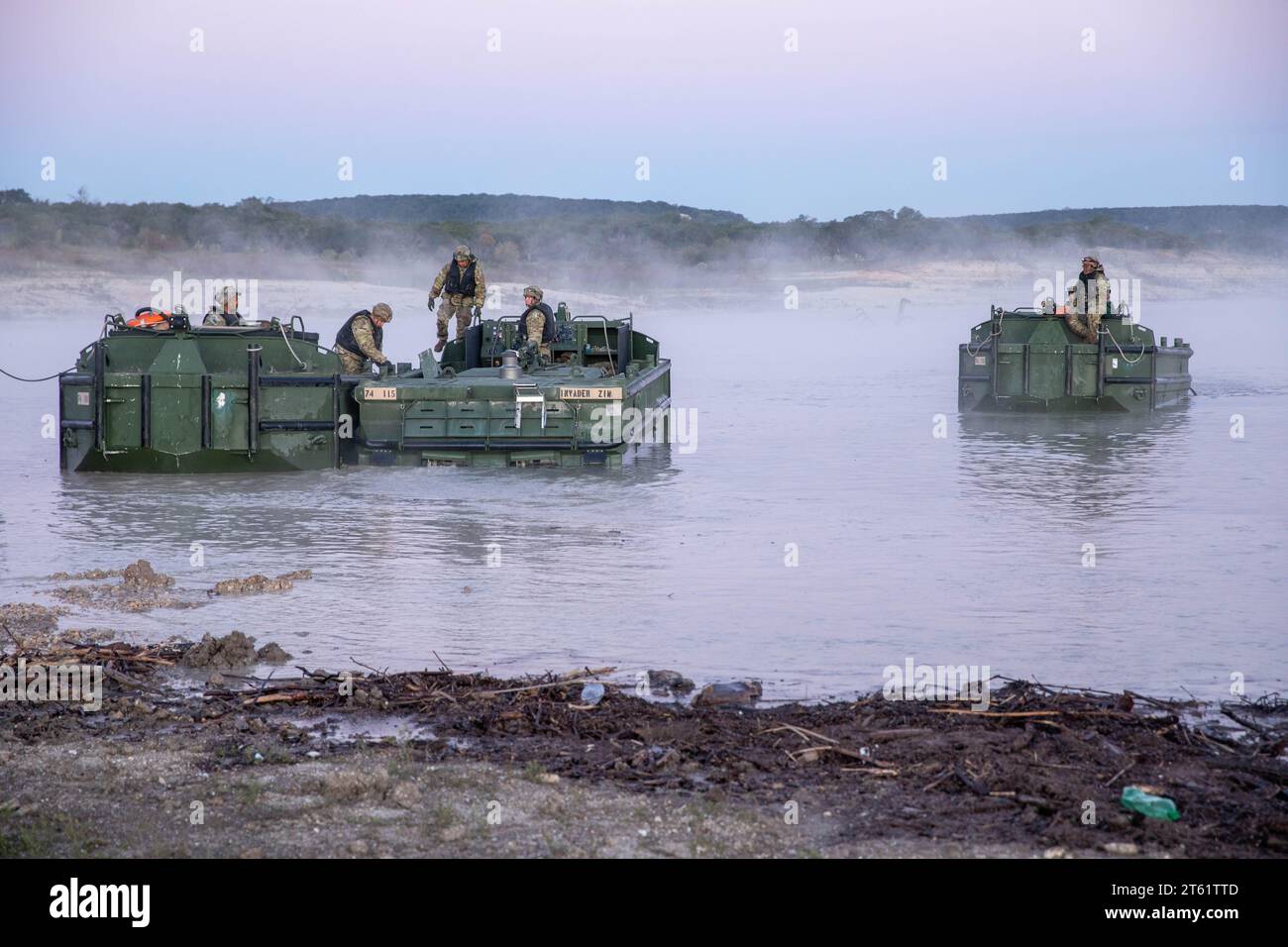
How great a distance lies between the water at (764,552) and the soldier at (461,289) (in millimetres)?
2996

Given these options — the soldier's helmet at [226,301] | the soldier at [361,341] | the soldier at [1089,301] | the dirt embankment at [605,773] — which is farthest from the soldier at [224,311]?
the soldier at [1089,301]

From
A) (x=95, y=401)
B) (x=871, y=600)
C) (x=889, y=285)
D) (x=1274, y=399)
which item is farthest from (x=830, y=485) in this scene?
(x=889, y=285)

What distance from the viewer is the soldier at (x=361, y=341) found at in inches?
663

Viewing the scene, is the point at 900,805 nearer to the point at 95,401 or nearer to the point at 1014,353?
the point at 95,401

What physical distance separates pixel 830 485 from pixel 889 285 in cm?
4385

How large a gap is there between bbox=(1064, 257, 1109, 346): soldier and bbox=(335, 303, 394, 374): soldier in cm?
845

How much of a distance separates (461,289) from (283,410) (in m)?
4.34

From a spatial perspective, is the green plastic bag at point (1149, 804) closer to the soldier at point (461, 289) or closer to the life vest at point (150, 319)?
the life vest at point (150, 319)

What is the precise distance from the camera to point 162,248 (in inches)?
1970

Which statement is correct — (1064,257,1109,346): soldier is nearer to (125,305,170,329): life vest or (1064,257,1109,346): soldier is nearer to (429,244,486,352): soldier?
(429,244,486,352): soldier

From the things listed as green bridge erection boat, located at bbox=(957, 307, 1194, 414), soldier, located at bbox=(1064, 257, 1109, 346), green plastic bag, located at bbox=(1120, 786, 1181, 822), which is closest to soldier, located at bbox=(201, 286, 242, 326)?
green bridge erection boat, located at bbox=(957, 307, 1194, 414)

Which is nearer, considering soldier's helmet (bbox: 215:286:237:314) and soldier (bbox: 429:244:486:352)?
soldier's helmet (bbox: 215:286:237:314)

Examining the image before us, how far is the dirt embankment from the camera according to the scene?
542cm

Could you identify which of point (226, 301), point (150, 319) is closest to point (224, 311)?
point (226, 301)
